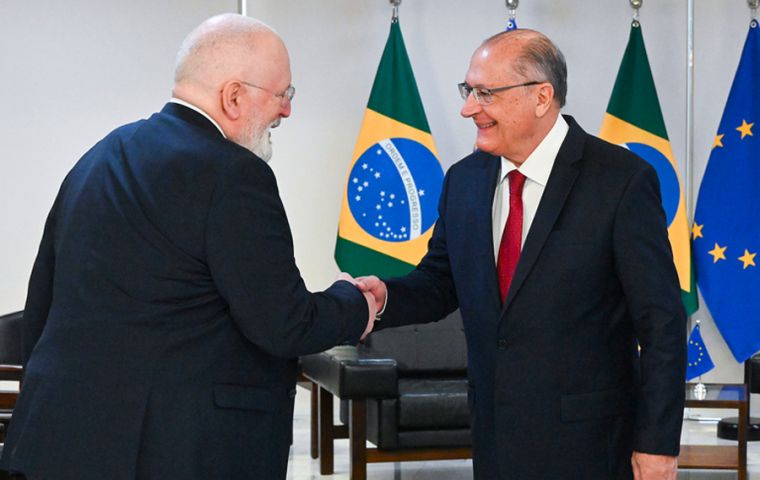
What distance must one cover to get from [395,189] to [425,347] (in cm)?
136

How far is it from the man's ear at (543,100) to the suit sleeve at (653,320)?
30cm

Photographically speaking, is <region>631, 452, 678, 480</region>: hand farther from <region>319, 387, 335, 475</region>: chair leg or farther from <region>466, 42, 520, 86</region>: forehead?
<region>319, 387, 335, 475</region>: chair leg

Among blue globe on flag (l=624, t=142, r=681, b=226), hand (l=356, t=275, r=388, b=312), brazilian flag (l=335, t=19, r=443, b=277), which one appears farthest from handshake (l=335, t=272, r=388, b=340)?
blue globe on flag (l=624, t=142, r=681, b=226)

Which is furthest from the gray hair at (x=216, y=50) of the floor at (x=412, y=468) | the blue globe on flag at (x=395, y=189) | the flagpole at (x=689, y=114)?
the flagpole at (x=689, y=114)

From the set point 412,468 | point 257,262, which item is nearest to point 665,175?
point 412,468

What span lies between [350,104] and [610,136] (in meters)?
1.65

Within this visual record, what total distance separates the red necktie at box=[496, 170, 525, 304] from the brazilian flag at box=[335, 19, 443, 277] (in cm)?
413

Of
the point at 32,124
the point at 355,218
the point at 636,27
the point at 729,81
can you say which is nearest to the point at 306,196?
the point at 355,218

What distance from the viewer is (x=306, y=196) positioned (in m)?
7.31

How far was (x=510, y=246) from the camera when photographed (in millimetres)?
2594

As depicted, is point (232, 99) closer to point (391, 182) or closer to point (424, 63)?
point (391, 182)

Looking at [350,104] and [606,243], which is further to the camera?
[350,104]

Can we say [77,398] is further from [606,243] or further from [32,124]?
[32,124]

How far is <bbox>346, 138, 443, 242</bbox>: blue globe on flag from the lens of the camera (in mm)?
6789
